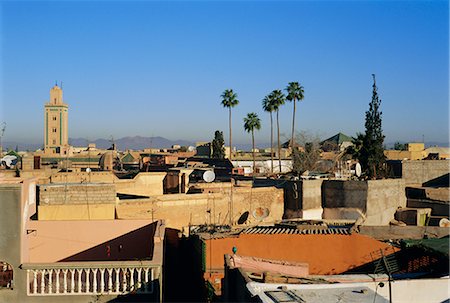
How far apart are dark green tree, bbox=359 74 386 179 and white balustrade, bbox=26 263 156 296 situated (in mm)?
23649

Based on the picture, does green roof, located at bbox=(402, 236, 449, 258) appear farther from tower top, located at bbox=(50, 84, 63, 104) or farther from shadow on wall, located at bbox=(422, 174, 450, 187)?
tower top, located at bbox=(50, 84, 63, 104)

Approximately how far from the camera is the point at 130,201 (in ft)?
60.2

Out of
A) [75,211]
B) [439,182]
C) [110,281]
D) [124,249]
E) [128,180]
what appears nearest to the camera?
[110,281]

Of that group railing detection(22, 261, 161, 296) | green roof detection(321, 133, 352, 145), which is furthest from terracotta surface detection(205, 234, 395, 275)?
green roof detection(321, 133, 352, 145)

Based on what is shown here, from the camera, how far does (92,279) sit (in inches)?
352

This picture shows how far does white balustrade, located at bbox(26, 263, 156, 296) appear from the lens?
8.83 meters

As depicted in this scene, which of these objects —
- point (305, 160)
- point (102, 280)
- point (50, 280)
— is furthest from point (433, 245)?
point (305, 160)

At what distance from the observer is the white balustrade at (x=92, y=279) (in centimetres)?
883

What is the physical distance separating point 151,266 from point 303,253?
181 inches

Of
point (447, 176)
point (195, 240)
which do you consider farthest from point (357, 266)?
point (447, 176)

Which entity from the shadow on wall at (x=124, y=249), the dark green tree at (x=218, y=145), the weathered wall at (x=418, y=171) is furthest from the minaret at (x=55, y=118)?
the shadow on wall at (x=124, y=249)

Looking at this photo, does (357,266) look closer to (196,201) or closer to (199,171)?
(196,201)

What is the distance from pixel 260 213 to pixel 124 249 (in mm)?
12271

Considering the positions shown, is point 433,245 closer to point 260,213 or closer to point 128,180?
point 260,213
